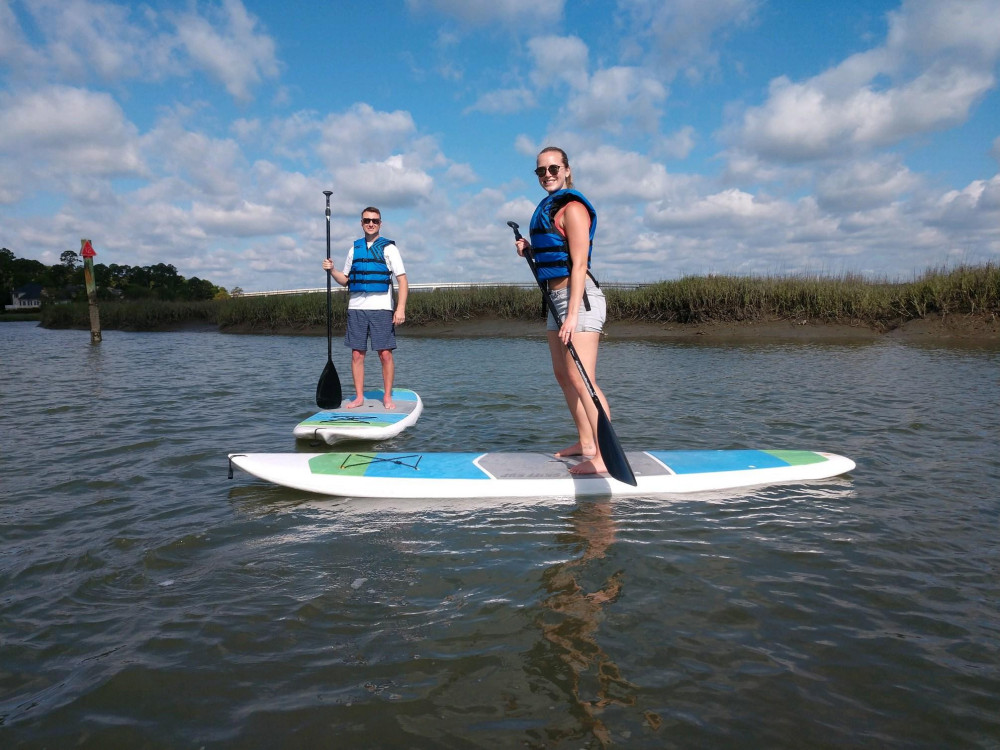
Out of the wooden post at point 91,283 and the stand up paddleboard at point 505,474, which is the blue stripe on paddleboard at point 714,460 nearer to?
the stand up paddleboard at point 505,474

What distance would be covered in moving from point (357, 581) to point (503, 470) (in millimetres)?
1633

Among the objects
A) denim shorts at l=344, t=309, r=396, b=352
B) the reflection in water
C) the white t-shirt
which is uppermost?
the white t-shirt

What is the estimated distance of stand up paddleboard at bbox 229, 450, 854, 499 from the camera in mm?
4230

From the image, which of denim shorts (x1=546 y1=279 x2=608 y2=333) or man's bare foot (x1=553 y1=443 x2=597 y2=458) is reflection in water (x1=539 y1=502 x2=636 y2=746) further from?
denim shorts (x1=546 y1=279 x2=608 y2=333)

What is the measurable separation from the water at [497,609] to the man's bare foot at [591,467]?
32 cm

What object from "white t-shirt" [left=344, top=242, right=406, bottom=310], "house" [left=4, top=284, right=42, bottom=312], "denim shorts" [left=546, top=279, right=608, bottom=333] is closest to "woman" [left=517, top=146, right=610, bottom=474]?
"denim shorts" [left=546, top=279, right=608, bottom=333]

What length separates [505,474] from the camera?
435cm

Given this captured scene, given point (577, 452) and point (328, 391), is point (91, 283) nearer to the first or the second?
point (328, 391)

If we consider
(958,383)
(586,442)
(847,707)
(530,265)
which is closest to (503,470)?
(586,442)

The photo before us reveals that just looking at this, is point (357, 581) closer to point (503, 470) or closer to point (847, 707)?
point (503, 470)

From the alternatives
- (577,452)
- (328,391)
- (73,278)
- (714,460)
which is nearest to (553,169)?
(577,452)

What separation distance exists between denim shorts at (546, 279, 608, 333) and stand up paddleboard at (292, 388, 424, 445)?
2.20 meters

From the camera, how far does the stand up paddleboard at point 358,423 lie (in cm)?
588

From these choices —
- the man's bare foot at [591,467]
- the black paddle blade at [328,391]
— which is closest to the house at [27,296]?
the black paddle blade at [328,391]
